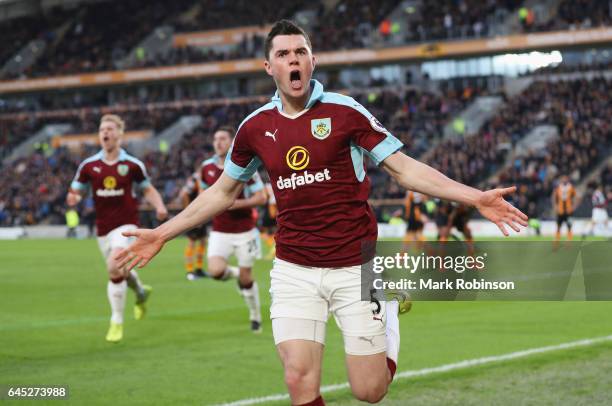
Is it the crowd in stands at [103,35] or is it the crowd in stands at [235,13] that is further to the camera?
the crowd in stands at [103,35]

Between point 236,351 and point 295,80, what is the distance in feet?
18.3

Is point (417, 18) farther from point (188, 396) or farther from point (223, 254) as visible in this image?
point (188, 396)

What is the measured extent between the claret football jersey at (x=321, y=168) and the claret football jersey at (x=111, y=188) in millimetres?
6392

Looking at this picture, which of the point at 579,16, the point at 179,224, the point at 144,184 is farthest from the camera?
the point at 579,16

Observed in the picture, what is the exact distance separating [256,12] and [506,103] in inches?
769

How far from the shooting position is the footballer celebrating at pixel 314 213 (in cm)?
530

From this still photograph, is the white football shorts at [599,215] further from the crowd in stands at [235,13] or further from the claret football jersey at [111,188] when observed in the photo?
the crowd in stands at [235,13]

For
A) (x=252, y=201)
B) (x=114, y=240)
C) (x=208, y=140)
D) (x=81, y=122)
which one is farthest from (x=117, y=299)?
(x=81, y=122)

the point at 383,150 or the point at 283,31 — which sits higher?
the point at 283,31

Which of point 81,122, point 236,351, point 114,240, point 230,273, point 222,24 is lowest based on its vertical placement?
point 81,122

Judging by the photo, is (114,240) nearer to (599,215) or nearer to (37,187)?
(599,215)

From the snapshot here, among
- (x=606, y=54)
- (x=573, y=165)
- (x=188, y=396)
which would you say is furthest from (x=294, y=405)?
(x=606, y=54)

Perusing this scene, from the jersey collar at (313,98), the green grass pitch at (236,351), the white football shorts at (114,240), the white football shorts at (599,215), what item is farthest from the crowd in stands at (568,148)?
the jersey collar at (313,98)

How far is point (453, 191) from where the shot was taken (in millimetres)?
5016
